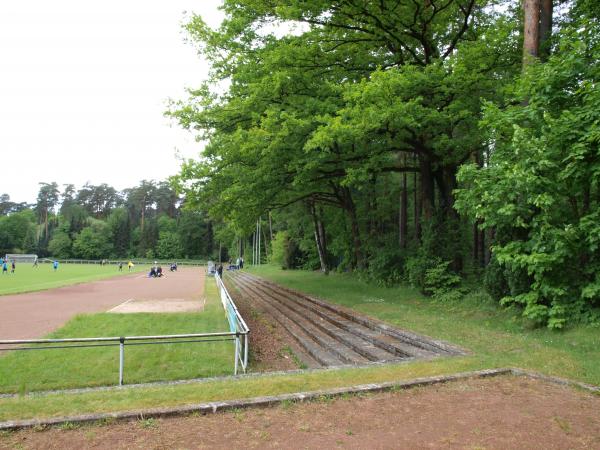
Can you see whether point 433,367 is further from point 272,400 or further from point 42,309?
point 42,309

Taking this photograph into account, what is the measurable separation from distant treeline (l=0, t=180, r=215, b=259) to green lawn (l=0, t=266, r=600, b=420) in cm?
8773

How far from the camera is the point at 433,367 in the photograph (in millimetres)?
6406

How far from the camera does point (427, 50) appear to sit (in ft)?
47.2

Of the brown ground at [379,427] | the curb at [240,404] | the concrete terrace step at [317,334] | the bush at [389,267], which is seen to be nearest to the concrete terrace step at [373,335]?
the concrete terrace step at [317,334]

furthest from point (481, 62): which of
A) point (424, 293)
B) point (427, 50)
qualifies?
point (424, 293)

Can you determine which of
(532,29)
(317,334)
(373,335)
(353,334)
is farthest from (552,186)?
(317,334)

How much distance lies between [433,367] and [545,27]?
33.0ft

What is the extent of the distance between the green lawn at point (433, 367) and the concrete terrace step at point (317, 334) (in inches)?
61.6

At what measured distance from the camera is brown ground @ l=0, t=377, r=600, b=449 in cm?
383

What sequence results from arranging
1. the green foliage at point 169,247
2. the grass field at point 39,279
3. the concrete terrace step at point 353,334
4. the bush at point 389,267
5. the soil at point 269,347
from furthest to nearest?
the green foliage at point 169,247, the grass field at point 39,279, the bush at point 389,267, the soil at point 269,347, the concrete terrace step at point 353,334

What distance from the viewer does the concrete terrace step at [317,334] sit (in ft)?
28.8

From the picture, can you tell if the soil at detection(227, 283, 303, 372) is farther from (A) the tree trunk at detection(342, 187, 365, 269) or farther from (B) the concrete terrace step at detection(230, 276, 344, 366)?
(A) the tree trunk at detection(342, 187, 365, 269)

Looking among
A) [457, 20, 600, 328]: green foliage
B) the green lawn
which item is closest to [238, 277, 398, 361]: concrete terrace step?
the green lawn

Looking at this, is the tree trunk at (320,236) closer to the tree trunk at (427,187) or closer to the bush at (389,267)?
the bush at (389,267)
